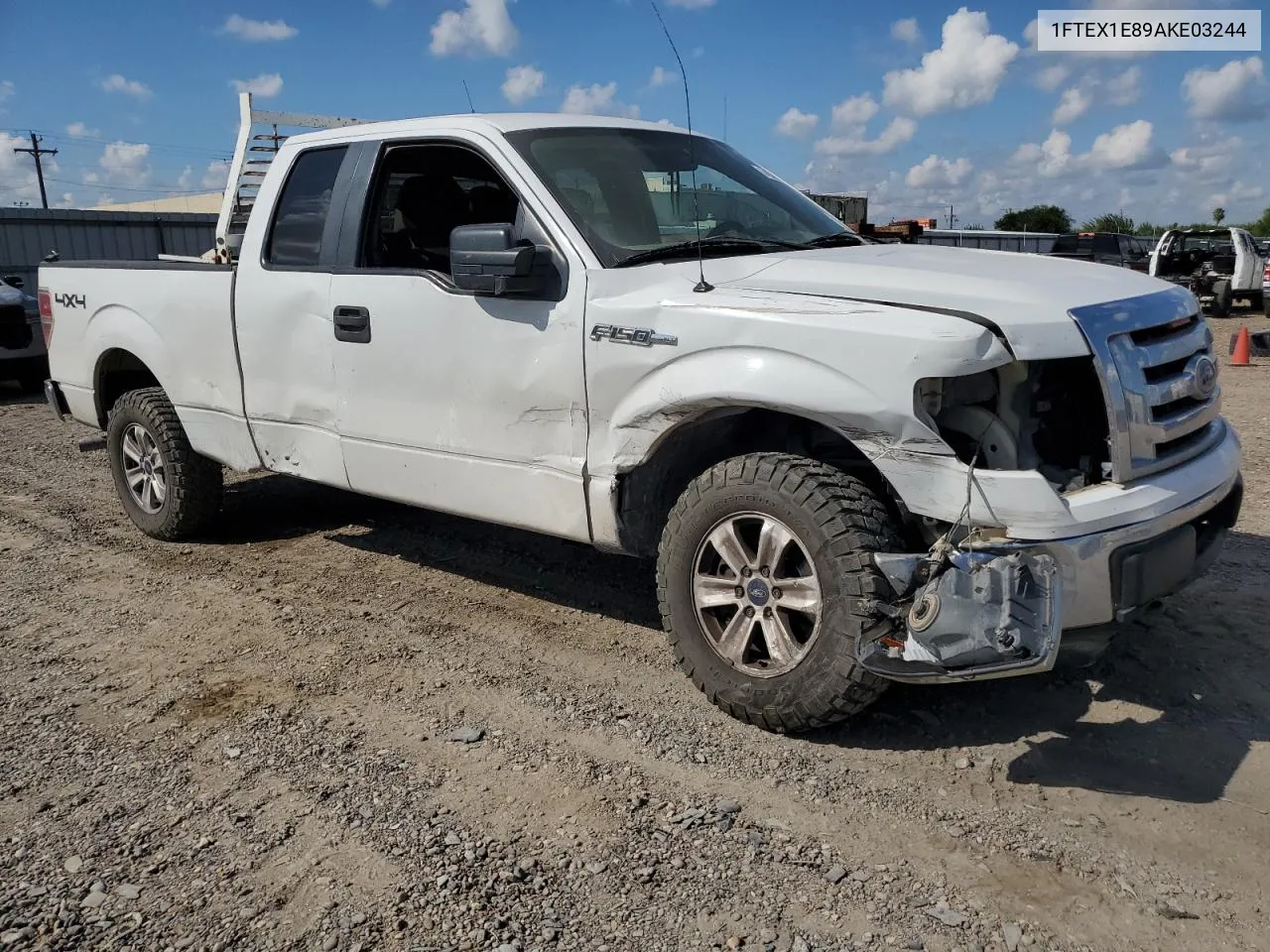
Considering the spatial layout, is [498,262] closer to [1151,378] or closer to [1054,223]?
[1151,378]

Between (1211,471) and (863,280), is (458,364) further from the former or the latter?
(1211,471)

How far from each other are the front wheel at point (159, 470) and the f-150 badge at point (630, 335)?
312 centimetres

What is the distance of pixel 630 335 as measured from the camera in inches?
146

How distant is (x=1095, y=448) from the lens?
3.36 meters

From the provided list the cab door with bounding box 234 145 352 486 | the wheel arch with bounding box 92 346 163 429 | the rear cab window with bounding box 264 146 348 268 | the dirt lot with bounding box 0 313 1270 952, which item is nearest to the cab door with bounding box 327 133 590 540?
the cab door with bounding box 234 145 352 486

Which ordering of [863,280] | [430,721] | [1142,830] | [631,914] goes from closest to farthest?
[631,914], [1142,830], [863,280], [430,721]

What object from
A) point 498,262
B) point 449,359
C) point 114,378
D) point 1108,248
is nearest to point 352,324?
point 449,359

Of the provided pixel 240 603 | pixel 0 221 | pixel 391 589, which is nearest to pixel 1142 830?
pixel 391 589

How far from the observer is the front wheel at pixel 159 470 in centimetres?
583

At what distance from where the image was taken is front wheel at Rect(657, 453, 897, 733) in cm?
328

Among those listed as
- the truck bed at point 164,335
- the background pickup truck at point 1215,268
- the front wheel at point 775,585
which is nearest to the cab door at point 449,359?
the front wheel at point 775,585

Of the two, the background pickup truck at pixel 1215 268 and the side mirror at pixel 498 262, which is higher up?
the side mirror at pixel 498 262

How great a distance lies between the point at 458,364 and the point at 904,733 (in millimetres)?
2233

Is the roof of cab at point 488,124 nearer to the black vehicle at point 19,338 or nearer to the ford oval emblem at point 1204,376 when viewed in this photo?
the ford oval emblem at point 1204,376
